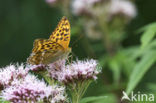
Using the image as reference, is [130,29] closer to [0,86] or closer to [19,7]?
[19,7]

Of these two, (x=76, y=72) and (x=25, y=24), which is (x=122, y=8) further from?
(x=76, y=72)

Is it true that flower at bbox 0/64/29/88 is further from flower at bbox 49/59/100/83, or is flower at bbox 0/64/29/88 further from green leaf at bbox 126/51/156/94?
green leaf at bbox 126/51/156/94

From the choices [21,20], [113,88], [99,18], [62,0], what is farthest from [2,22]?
[113,88]

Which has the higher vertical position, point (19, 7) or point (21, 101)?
point (19, 7)

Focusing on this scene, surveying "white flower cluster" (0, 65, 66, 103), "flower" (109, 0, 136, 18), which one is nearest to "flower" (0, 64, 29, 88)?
"white flower cluster" (0, 65, 66, 103)

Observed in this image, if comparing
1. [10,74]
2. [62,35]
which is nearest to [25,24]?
[62,35]
